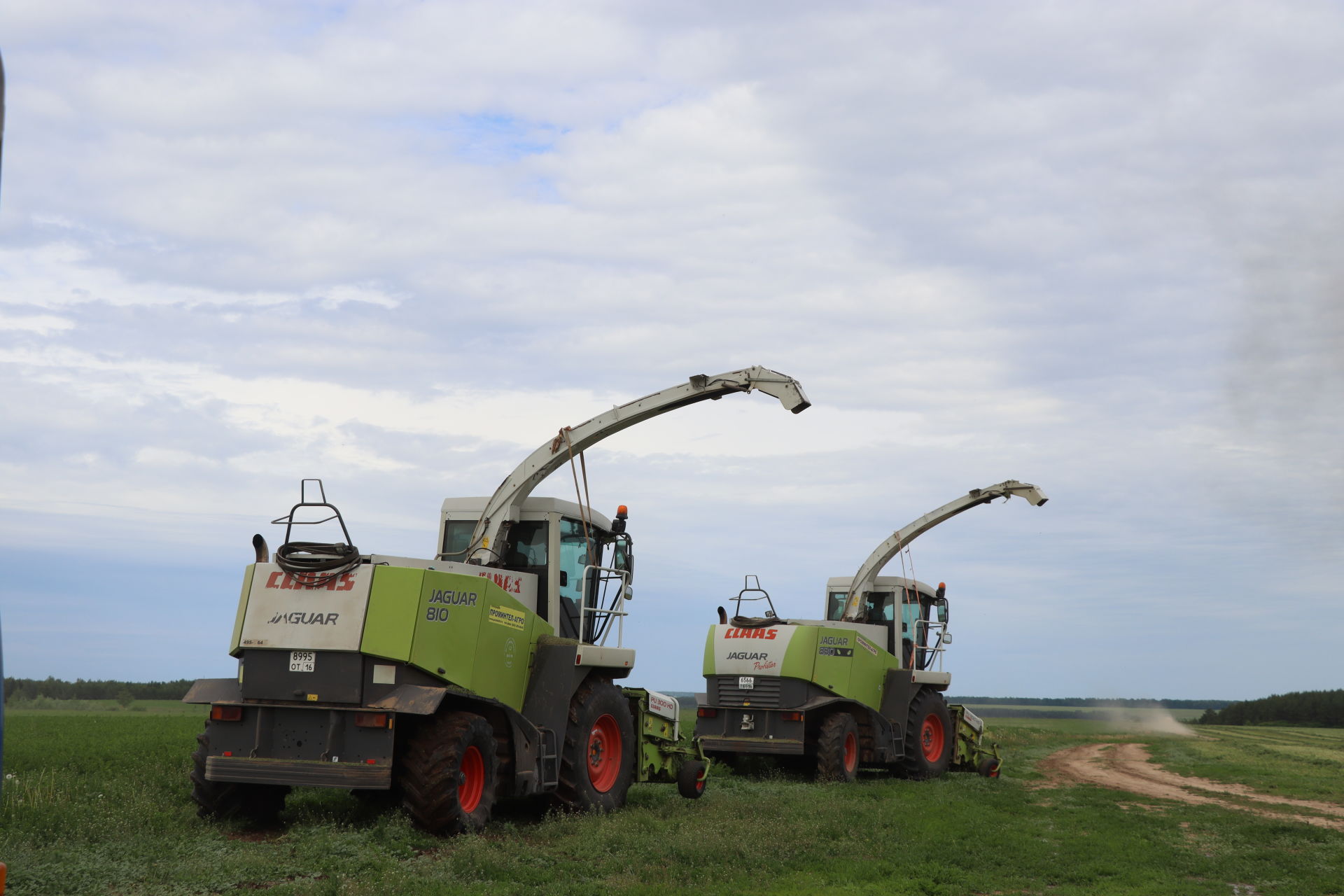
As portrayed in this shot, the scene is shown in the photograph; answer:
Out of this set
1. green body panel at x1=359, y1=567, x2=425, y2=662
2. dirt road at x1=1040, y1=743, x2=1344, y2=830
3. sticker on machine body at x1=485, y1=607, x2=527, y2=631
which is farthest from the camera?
dirt road at x1=1040, y1=743, x2=1344, y2=830

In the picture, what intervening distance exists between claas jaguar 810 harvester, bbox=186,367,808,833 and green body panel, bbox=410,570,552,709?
2 cm

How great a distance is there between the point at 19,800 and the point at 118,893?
4914mm

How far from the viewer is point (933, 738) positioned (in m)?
22.5

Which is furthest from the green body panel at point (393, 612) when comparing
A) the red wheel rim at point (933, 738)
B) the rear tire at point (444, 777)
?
the red wheel rim at point (933, 738)

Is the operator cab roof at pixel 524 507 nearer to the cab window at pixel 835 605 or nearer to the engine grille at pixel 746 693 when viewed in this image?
the engine grille at pixel 746 693

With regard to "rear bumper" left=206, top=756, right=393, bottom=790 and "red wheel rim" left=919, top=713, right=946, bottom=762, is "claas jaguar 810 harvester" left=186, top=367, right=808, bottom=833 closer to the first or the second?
"rear bumper" left=206, top=756, right=393, bottom=790

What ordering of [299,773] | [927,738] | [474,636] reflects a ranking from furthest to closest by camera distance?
[927,738] < [474,636] < [299,773]

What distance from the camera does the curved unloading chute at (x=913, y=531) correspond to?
23.4m

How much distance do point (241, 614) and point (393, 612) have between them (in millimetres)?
1686

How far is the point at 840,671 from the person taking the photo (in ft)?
65.0

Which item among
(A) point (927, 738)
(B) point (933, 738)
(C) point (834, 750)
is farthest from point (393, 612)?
(B) point (933, 738)

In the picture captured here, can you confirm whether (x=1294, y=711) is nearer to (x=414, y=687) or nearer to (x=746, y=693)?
(x=746, y=693)

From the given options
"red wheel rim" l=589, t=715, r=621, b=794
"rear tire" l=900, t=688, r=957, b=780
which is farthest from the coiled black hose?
"rear tire" l=900, t=688, r=957, b=780

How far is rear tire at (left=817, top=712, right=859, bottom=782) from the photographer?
1908 cm
